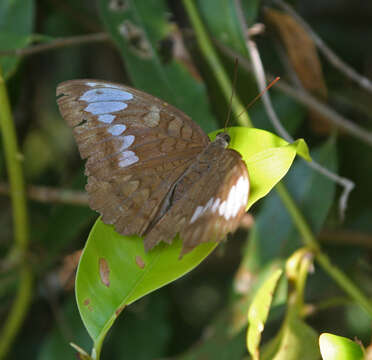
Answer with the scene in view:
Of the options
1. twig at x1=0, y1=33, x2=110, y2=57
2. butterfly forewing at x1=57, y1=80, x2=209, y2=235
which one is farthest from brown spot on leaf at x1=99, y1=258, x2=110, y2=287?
twig at x1=0, y1=33, x2=110, y2=57

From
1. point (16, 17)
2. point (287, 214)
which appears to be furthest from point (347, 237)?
point (16, 17)

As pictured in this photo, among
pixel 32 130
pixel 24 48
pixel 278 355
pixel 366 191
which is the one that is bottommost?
pixel 366 191

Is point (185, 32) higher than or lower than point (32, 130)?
higher

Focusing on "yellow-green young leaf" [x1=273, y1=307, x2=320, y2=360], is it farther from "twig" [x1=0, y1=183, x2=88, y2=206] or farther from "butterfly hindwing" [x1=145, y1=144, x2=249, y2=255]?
"twig" [x1=0, y1=183, x2=88, y2=206]

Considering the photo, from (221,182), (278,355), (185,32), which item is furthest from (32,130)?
(278,355)

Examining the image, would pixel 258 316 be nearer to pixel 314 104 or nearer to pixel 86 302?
pixel 86 302

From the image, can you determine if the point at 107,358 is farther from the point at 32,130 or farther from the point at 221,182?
the point at 221,182

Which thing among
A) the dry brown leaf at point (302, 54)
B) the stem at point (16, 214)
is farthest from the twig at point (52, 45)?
the dry brown leaf at point (302, 54)
